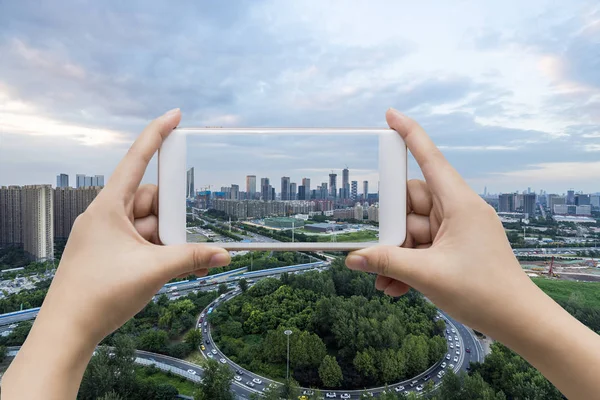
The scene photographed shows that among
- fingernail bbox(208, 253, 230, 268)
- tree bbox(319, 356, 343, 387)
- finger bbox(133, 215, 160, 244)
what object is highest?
finger bbox(133, 215, 160, 244)

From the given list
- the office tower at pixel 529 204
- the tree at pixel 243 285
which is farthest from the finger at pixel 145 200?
the office tower at pixel 529 204

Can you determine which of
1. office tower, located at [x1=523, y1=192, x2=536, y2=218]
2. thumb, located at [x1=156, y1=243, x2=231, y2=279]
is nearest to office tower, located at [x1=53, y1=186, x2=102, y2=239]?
thumb, located at [x1=156, y1=243, x2=231, y2=279]

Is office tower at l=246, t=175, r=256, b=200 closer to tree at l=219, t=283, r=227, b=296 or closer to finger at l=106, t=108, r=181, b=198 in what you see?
finger at l=106, t=108, r=181, b=198

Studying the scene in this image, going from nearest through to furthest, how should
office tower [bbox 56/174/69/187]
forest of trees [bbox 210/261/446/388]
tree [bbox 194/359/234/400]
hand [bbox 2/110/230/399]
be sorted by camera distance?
hand [bbox 2/110/230/399]
tree [bbox 194/359/234/400]
forest of trees [bbox 210/261/446/388]
office tower [bbox 56/174/69/187]

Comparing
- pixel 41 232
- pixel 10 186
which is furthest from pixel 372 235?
pixel 10 186

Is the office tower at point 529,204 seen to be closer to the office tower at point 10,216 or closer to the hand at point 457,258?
the hand at point 457,258
